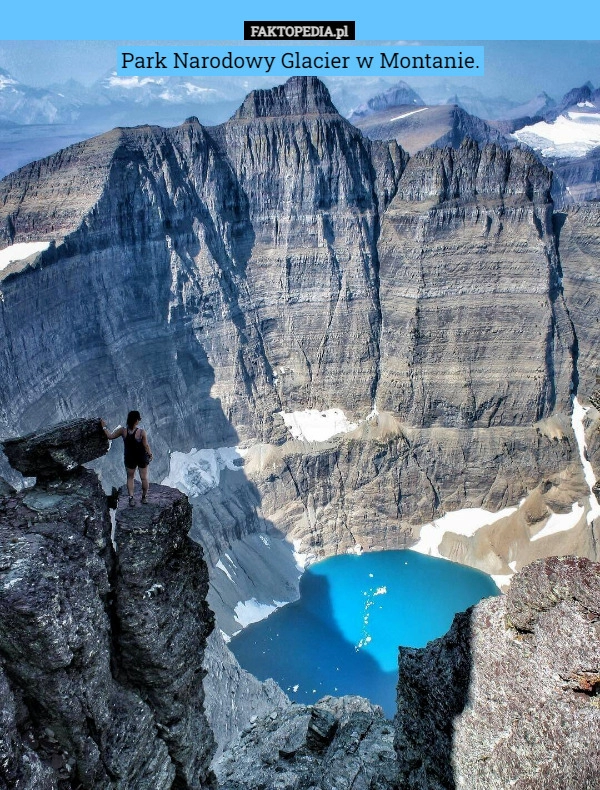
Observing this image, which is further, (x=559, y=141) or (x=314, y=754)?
(x=559, y=141)

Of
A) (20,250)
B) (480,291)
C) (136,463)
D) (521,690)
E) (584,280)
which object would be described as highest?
(20,250)

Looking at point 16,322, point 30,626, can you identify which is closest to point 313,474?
point 16,322

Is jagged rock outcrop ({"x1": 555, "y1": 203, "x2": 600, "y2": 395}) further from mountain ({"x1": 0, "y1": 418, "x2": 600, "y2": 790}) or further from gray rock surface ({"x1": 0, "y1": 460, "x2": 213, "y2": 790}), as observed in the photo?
gray rock surface ({"x1": 0, "y1": 460, "x2": 213, "y2": 790})

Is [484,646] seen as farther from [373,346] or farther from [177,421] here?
[373,346]

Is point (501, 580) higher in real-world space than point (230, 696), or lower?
lower

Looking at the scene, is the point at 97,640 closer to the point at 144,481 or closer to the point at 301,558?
the point at 144,481

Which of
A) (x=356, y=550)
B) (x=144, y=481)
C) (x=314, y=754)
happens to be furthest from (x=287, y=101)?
(x=314, y=754)

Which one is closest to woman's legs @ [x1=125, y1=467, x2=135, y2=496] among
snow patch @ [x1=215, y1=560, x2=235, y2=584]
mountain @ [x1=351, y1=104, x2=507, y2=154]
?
snow patch @ [x1=215, y1=560, x2=235, y2=584]
